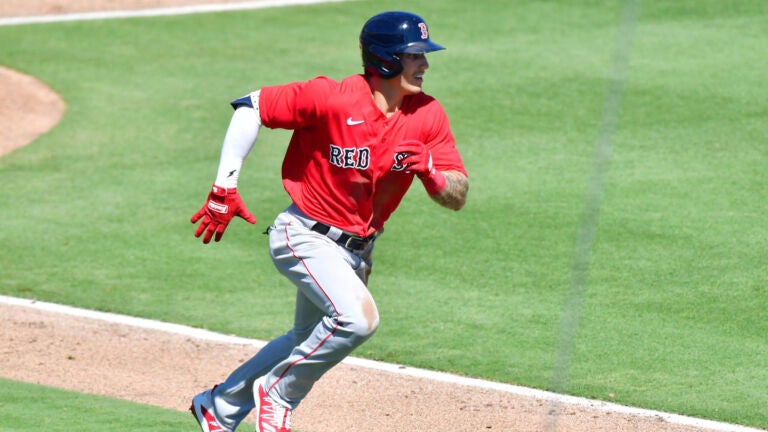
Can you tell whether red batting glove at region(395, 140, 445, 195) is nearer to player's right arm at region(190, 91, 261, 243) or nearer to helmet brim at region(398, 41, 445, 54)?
helmet brim at region(398, 41, 445, 54)

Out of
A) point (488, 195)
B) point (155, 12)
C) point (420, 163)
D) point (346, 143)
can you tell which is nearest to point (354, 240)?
point (346, 143)

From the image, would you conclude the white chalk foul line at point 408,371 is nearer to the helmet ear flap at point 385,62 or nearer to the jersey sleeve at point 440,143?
the jersey sleeve at point 440,143

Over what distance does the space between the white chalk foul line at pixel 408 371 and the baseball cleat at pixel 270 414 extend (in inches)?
71.3

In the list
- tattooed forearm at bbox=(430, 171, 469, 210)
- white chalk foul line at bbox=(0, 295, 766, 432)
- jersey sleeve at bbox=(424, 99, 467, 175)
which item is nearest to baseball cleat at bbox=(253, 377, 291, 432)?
tattooed forearm at bbox=(430, 171, 469, 210)

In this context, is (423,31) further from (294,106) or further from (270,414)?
(270,414)

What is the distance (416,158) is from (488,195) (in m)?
5.32

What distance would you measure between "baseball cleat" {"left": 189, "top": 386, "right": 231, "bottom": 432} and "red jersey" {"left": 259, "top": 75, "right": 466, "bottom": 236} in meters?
1.19

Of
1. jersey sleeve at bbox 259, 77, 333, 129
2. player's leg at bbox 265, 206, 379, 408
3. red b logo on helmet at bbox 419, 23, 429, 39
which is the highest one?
red b logo on helmet at bbox 419, 23, 429, 39

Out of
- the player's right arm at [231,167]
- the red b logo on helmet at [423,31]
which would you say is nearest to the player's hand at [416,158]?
the red b logo on helmet at [423,31]

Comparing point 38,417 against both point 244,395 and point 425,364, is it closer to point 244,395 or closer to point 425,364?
point 244,395

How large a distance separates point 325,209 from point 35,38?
37.7 feet

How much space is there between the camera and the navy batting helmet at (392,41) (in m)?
5.85

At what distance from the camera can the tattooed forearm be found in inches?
228

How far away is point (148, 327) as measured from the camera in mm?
8438
